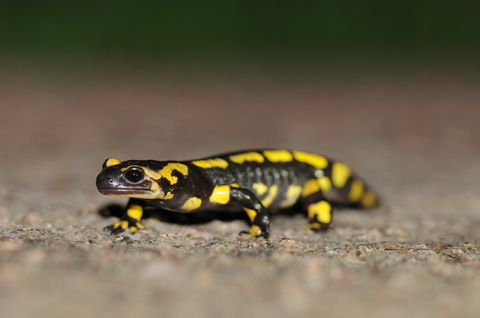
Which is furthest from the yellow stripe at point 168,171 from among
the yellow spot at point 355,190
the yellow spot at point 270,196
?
the yellow spot at point 355,190

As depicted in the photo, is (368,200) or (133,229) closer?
(133,229)

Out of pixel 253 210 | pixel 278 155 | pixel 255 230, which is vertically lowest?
pixel 255 230

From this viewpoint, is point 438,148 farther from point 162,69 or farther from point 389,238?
point 162,69

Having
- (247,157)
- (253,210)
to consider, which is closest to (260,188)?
(247,157)

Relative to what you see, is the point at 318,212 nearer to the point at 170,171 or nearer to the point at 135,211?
the point at 170,171

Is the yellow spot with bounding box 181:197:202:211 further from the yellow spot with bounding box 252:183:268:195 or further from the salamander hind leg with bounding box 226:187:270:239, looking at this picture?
the yellow spot with bounding box 252:183:268:195

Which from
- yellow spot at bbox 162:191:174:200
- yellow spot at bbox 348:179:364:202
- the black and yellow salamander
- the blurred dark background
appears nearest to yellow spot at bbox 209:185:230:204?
the black and yellow salamander

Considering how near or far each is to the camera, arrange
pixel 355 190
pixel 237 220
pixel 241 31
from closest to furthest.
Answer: pixel 237 220
pixel 355 190
pixel 241 31
